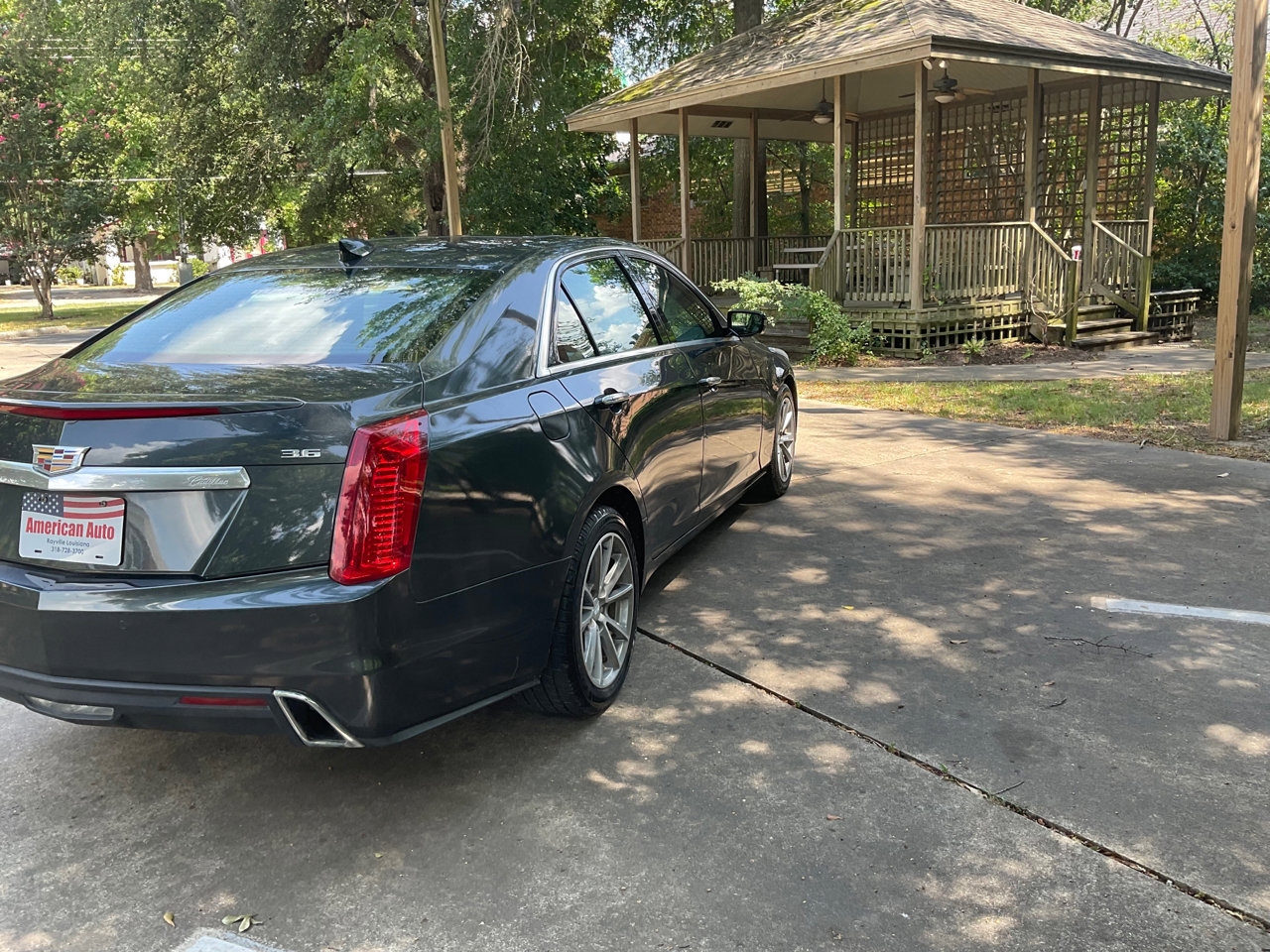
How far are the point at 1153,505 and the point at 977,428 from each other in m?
2.72

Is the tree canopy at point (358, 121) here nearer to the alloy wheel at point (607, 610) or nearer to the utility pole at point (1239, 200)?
the utility pole at point (1239, 200)

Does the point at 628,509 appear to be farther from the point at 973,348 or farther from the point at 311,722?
the point at 973,348

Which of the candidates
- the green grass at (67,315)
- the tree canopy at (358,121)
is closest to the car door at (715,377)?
the tree canopy at (358,121)

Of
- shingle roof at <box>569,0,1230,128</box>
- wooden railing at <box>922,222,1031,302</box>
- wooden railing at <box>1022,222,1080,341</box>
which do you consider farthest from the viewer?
wooden railing at <box>1022,222,1080,341</box>

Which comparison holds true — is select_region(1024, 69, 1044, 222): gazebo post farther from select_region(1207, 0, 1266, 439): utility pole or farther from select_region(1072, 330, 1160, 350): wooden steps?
select_region(1207, 0, 1266, 439): utility pole

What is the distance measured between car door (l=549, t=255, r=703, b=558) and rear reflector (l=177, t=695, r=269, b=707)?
58.1 inches

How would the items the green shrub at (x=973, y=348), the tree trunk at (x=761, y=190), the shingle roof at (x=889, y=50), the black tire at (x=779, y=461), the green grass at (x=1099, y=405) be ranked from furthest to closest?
the tree trunk at (x=761, y=190), the green shrub at (x=973, y=348), the shingle roof at (x=889, y=50), the green grass at (x=1099, y=405), the black tire at (x=779, y=461)

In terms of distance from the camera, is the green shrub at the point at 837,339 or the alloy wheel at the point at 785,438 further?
the green shrub at the point at 837,339

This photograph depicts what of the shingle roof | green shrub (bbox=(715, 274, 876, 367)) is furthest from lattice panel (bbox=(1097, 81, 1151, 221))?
green shrub (bbox=(715, 274, 876, 367))

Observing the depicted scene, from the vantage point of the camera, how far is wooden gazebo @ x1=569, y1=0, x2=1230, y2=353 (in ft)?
43.8

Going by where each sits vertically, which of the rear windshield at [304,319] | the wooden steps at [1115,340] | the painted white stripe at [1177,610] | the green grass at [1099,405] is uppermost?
the rear windshield at [304,319]

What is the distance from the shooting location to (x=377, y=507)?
2.73 m

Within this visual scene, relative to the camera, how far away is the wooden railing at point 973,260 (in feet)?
44.7

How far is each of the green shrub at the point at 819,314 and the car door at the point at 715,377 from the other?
296 inches
